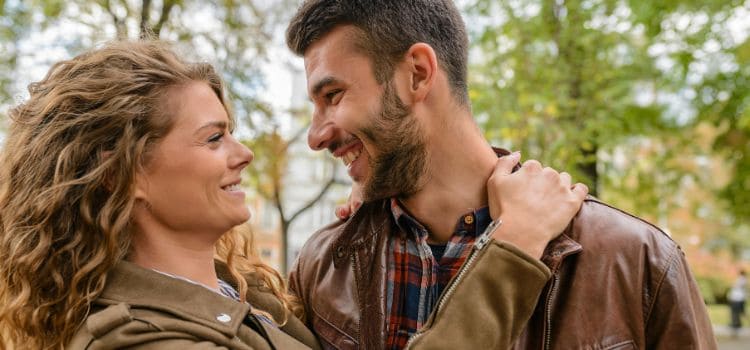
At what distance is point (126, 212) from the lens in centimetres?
228

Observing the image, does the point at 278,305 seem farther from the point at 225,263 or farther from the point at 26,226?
the point at 26,226

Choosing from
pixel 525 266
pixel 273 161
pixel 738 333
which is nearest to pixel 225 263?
pixel 525 266

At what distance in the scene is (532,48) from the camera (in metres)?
9.54

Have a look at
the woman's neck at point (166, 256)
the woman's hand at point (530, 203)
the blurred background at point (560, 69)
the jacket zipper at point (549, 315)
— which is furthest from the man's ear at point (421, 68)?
the blurred background at point (560, 69)

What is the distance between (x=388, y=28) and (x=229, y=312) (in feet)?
3.74

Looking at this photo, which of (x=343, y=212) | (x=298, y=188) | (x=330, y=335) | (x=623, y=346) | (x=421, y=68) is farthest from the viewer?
(x=298, y=188)

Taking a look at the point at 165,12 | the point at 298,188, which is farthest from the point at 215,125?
the point at 298,188

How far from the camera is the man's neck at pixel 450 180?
2.50 meters

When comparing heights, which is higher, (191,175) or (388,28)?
(388,28)

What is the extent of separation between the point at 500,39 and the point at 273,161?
13.1 feet

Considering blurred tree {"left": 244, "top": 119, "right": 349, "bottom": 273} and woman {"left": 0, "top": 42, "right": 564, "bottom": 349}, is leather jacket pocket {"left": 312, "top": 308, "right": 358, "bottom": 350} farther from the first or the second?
blurred tree {"left": 244, "top": 119, "right": 349, "bottom": 273}

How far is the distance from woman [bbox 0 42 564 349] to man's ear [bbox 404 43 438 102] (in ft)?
2.16

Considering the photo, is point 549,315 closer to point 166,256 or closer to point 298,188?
point 166,256

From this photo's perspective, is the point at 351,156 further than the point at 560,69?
No
